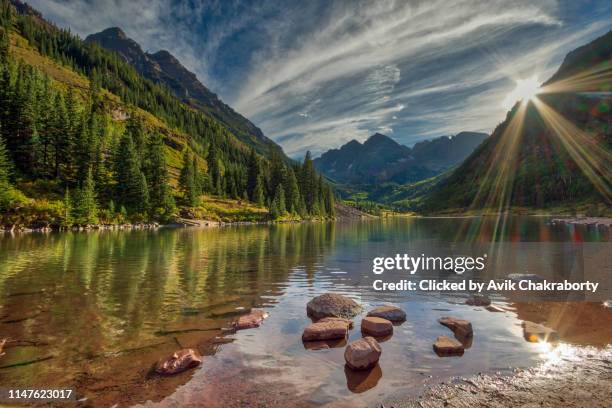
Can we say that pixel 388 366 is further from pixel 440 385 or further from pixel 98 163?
pixel 98 163

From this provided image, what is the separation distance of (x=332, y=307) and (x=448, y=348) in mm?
6163

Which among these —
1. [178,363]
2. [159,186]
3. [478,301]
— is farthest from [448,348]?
[159,186]

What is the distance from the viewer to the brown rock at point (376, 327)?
13.6 meters

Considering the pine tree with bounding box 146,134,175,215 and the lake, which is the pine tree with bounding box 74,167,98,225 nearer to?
the pine tree with bounding box 146,134,175,215

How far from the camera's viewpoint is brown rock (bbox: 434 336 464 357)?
11.7m

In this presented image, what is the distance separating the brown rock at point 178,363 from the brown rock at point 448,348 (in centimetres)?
831

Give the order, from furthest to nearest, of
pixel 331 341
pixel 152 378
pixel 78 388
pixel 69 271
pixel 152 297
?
pixel 69 271
pixel 152 297
pixel 331 341
pixel 152 378
pixel 78 388

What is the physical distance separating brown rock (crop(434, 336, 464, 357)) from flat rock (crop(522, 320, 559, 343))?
337cm

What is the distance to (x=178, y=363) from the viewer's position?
10.5 metres

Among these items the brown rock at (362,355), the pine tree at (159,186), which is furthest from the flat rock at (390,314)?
the pine tree at (159,186)

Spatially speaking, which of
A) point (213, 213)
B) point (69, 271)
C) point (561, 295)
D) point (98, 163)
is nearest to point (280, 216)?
point (213, 213)

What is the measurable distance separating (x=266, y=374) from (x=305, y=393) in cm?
167

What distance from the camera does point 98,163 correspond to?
9681 cm

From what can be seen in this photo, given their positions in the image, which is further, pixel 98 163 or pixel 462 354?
pixel 98 163
